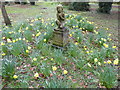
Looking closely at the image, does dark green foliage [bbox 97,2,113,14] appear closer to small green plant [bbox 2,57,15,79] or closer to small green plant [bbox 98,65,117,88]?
small green plant [bbox 98,65,117,88]

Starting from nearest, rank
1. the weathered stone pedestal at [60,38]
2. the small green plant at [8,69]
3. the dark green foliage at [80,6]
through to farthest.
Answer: the small green plant at [8,69], the weathered stone pedestal at [60,38], the dark green foliage at [80,6]

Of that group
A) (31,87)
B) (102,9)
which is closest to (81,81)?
(31,87)

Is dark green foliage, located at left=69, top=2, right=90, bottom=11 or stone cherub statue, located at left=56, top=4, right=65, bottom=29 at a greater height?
dark green foliage, located at left=69, top=2, right=90, bottom=11

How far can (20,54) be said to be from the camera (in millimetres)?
3992

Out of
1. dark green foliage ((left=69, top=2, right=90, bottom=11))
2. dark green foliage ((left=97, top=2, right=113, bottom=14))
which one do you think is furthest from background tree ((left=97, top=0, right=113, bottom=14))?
dark green foliage ((left=69, top=2, right=90, bottom=11))

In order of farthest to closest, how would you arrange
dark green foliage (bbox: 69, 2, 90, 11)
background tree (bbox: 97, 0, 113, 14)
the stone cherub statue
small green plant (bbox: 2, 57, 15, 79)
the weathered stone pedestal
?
dark green foliage (bbox: 69, 2, 90, 11) < background tree (bbox: 97, 0, 113, 14) < the weathered stone pedestal < the stone cherub statue < small green plant (bbox: 2, 57, 15, 79)

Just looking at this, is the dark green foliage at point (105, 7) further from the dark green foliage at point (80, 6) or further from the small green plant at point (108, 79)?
the small green plant at point (108, 79)

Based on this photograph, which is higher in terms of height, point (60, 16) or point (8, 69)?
point (60, 16)

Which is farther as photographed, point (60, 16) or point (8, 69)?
point (60, 16)

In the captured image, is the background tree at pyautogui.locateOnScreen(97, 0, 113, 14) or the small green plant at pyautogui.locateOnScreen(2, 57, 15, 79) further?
the background tree at pyautogui.locateOnScreen(97, 0, 113, 14)

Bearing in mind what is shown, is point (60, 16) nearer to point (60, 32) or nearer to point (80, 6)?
point (60, 32)

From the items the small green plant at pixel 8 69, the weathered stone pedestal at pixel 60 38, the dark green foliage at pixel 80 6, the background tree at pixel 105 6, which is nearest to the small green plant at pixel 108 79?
the weathered stone pedestal at pixel 60 38

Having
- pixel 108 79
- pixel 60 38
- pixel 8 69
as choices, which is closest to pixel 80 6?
pixel 60 38

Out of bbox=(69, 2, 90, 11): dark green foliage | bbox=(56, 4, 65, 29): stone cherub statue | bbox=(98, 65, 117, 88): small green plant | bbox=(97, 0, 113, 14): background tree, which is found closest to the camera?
bbox=(98, 65, 117, 88): small green plant
